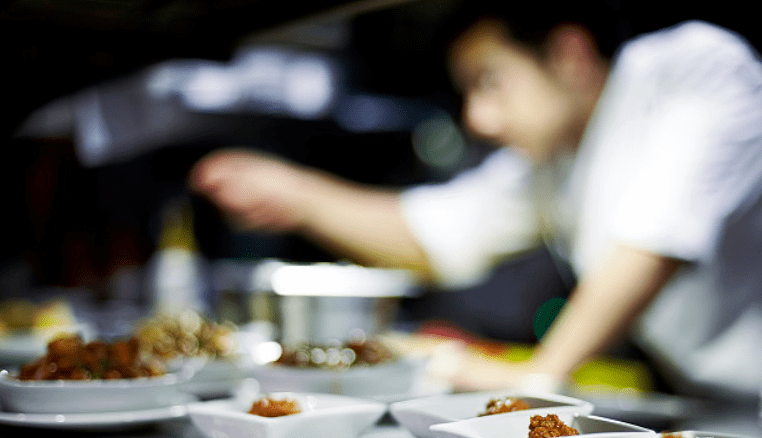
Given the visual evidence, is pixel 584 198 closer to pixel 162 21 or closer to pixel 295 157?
pixel 162 21

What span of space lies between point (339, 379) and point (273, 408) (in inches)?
12.9

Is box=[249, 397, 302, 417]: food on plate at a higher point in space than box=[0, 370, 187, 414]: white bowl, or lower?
lower

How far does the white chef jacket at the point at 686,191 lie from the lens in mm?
1627

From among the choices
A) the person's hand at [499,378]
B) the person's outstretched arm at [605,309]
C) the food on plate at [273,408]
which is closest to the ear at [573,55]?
the person's outstretched arm at [605,309]

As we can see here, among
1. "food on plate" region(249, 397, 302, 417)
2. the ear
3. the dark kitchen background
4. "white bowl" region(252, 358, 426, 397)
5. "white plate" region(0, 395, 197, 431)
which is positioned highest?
the dark kitchen background

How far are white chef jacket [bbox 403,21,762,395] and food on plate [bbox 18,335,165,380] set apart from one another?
1061 mm

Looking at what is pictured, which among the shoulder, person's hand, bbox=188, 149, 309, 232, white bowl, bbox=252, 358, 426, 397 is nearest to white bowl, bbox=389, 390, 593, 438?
white bowl, bbox=252, 358, 426, 397

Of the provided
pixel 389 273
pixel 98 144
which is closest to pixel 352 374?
pixel 389 273

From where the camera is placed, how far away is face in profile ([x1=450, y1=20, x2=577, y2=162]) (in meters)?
2.02

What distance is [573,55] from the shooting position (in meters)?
1.96

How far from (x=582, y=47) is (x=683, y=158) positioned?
1.54ft

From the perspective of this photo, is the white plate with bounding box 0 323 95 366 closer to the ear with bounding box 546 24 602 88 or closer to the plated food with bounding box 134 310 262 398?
the plated food with bounding box 134 310 262 398

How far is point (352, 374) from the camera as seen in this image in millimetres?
1206

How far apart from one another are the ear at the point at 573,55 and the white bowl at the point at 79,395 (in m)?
1.38
